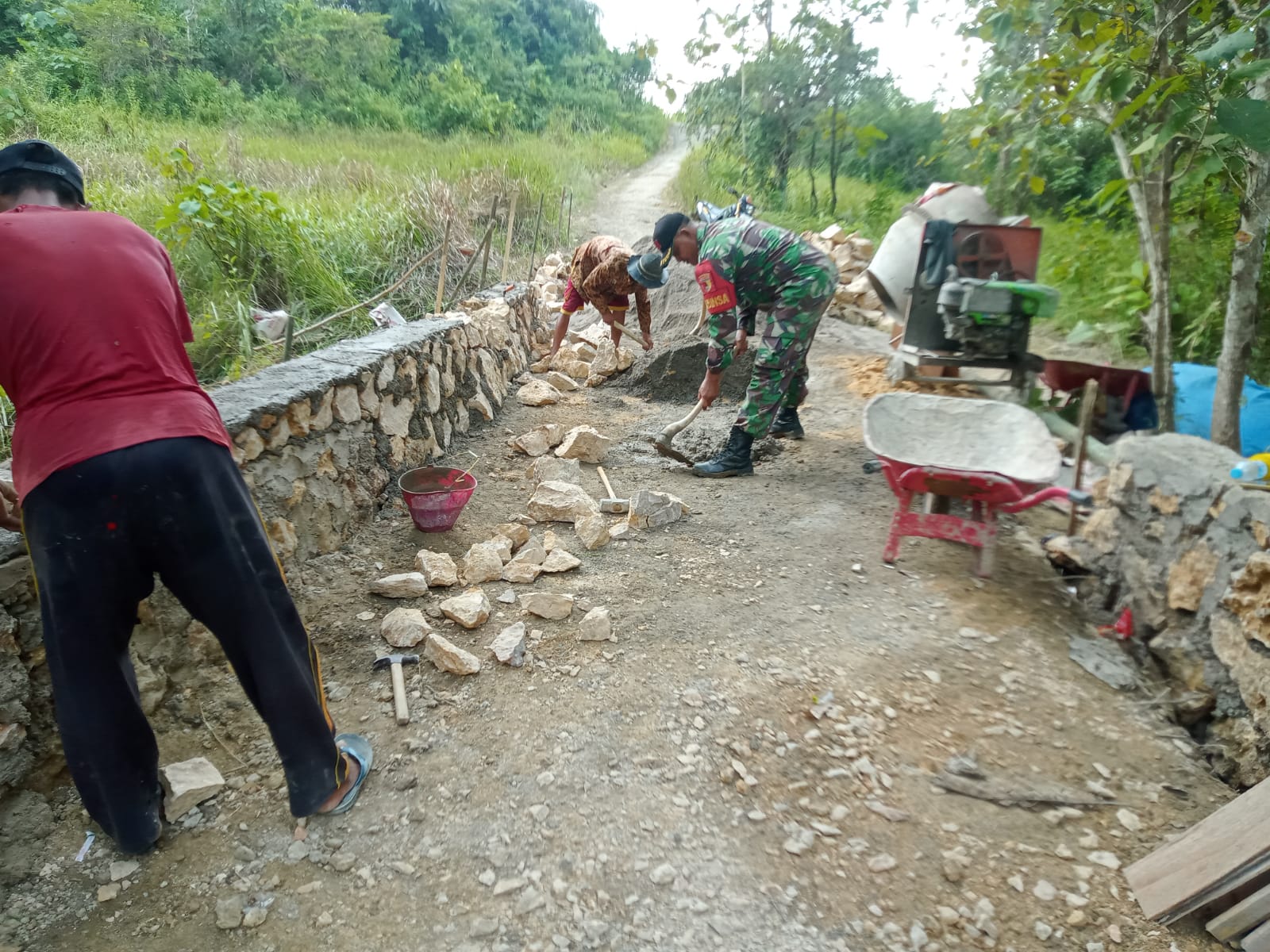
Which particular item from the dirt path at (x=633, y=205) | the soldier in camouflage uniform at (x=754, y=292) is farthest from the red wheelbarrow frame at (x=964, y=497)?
the dirt path at (x=633, y=205)

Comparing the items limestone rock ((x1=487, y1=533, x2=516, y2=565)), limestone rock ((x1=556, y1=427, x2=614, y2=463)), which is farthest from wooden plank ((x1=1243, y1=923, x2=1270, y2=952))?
limestone rock ((x1=556, y1=427, x2=614, y2=463))

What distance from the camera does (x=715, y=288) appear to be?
404 cm

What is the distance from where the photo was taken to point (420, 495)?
3330mm

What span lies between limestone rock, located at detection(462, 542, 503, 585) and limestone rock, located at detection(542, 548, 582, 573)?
199 millimetres

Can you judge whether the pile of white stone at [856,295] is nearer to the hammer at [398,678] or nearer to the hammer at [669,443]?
the hammer at [669,443]

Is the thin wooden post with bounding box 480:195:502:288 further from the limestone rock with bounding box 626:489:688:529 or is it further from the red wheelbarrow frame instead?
the red wheelbarrow frame

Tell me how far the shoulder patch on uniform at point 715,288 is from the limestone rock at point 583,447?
3.40 ft

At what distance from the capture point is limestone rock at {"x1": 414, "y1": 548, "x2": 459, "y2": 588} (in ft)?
9.96

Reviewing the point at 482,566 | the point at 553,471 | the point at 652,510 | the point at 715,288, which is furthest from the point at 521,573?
the point at 715,288

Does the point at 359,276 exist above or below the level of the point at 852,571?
above

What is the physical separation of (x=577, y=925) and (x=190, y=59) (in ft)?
65.5

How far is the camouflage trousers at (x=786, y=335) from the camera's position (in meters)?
4.11

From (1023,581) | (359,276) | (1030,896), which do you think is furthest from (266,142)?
(1030,896)

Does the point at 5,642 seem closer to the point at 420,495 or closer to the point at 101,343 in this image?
the point at 101,343
